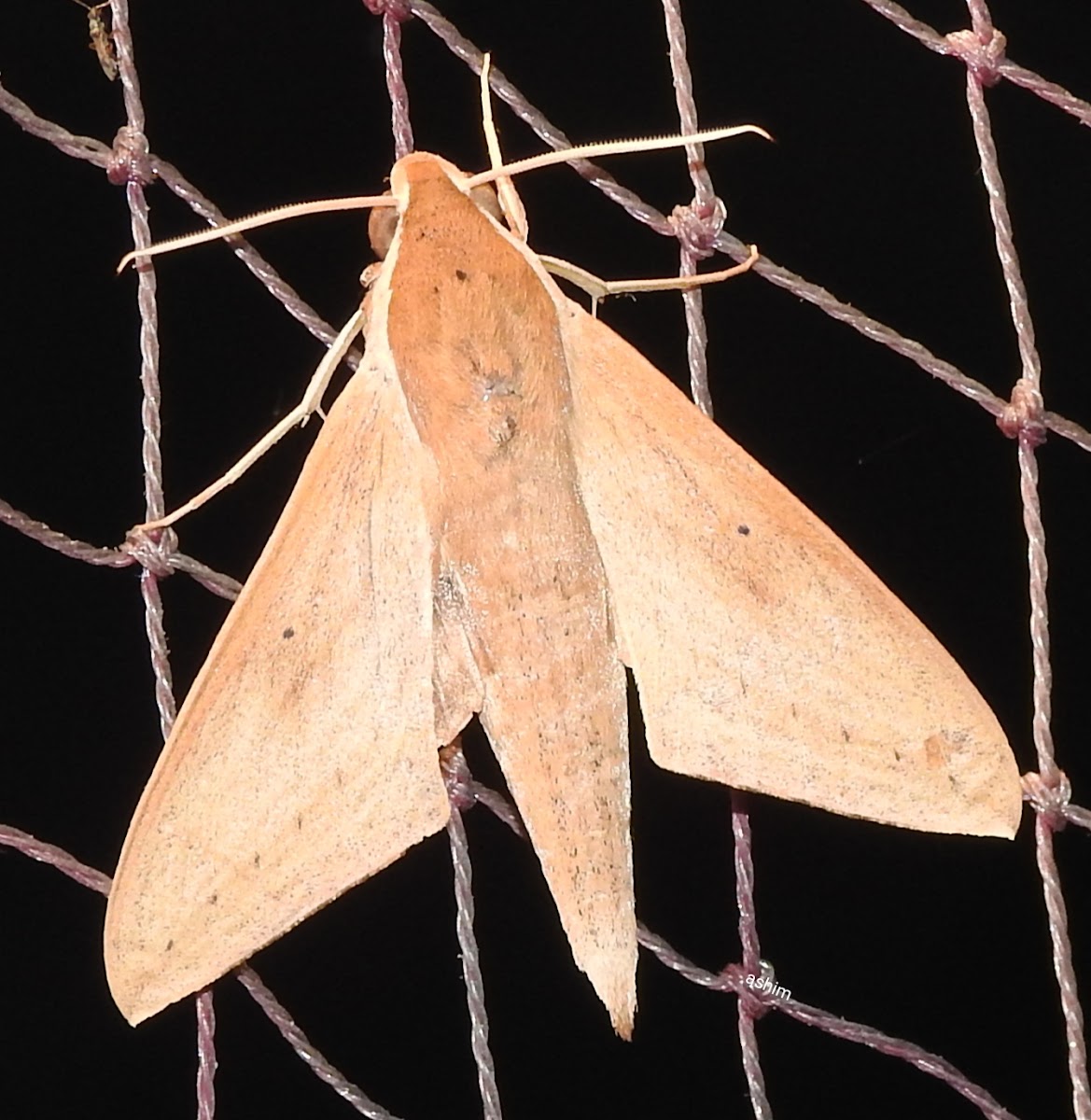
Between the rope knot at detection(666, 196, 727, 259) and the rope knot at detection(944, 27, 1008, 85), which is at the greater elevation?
the rope knot at detection(944, 27, 1008, 85)

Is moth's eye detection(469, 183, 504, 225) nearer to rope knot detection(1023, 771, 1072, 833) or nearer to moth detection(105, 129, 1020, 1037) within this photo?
moth detection(105, 129, 1020, 1037)

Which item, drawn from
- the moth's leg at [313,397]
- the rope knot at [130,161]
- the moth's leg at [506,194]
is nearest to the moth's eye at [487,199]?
the moth's leg at [506,194]

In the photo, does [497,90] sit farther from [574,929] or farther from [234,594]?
[574,929]

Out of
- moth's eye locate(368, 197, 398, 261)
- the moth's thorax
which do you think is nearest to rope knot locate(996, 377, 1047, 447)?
the moth's thorax

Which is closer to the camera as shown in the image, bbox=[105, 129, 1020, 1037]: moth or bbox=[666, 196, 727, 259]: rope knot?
bbox=[105, 129, 1020, 1037]: moth

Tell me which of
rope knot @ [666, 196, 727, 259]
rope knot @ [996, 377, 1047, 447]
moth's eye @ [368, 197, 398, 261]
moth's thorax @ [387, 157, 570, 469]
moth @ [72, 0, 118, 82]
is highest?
moth @ [72, 0, 118, 82]

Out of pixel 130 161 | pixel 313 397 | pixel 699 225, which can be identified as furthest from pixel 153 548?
pixel 699 225

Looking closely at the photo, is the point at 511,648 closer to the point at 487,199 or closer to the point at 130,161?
the point at 487,199

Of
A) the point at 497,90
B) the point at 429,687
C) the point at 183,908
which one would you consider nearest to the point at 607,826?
the point at 429,687
